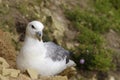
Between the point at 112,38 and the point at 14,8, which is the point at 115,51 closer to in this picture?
the point at 112,38

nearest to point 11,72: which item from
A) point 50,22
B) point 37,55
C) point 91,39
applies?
point 37,55

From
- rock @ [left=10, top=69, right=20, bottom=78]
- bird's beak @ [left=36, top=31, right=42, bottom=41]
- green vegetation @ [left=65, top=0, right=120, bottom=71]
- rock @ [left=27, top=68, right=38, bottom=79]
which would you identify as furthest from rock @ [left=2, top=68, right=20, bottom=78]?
green vegetation @ [left=65, top=0, right=120, bottom=71]

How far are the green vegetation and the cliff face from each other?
0.03m

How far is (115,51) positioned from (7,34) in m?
2.23

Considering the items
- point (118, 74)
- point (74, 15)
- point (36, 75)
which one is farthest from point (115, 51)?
point (36, 75)

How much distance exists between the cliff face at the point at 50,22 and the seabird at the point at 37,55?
843 mm

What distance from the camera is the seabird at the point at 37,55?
20.7 feet

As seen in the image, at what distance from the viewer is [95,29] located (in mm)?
9438

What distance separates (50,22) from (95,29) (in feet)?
3.12

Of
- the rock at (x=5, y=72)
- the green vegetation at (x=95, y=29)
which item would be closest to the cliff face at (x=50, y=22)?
the green vegetation at (x=95, y=29)

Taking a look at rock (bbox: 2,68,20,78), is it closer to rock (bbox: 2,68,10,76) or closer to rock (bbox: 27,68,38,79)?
rock (bbox: 2,68,10,76)

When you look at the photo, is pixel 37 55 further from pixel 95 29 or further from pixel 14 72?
pixel 95 29

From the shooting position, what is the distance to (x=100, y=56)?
8570 millimetres

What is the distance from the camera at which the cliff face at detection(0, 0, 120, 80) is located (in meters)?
8.23
